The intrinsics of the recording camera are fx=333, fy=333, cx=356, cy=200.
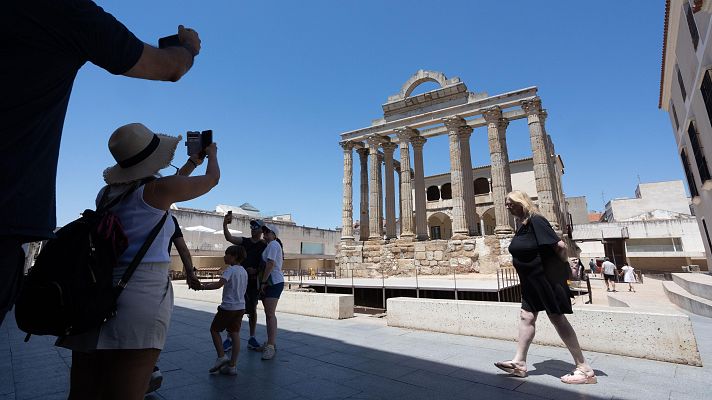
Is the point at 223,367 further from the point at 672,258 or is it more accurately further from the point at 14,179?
the point at 672,258

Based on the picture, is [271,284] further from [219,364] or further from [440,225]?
[440,225]

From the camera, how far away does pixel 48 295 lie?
1.25 meters

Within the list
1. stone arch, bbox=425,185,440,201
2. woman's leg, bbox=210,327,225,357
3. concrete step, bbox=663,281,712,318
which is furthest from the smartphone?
stone arch, bbox=425,185,440,201

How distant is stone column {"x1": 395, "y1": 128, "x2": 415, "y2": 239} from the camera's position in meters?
21.8

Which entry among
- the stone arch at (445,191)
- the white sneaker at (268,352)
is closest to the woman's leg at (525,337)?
the white sneaker at (268,352)

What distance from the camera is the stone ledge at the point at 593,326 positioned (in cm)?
377

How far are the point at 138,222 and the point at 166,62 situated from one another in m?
0.76

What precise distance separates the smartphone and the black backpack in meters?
0.87

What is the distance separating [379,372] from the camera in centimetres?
371

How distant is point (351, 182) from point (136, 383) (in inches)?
912

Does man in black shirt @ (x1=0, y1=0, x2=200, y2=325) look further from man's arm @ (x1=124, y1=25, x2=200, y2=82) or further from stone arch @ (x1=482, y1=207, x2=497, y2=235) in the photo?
stone arch @ (x1=482, y1=207, x2=497, y2=235)

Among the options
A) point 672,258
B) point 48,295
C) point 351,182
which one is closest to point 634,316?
point 48,295

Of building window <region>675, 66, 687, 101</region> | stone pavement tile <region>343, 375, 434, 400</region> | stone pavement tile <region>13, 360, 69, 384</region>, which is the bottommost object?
stone pavement tile <region>343, 375, 434, 400</region>

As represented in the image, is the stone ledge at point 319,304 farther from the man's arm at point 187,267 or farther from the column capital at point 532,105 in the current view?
the column capital at point 532,105
